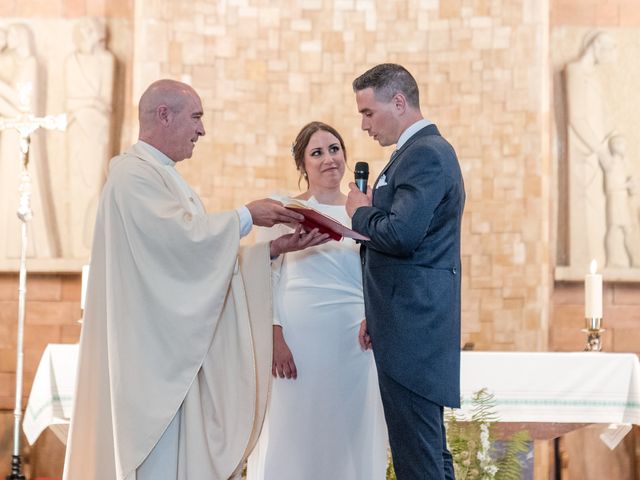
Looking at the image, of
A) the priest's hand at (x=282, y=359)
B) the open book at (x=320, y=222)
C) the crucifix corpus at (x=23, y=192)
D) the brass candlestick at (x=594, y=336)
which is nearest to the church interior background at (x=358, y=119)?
the crucifix corpus at (x=23, y=192)

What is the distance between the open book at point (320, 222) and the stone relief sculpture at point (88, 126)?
3008 mm

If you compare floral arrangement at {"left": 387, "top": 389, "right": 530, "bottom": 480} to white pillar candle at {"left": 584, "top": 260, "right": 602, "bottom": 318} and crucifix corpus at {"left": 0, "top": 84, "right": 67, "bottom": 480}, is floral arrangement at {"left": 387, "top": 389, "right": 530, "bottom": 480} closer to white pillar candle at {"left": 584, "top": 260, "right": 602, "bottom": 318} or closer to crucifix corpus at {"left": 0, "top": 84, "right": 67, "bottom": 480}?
white pillar candle at {"left": 584, "top": 260, "right": 602, "bottom": 318}

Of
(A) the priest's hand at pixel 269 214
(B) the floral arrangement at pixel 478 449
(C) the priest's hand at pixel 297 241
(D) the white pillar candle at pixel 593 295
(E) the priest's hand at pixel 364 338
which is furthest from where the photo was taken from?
(D) the white pillar candle at pixel 593 295

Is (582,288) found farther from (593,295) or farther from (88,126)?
(88,126)

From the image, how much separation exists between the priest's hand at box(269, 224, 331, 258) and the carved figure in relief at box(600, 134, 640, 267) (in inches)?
118

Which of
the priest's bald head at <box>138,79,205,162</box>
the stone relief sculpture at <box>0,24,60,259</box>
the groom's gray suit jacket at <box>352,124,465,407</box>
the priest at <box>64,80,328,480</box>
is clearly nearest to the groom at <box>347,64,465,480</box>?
the groom's gray suit jacket at <box>352,124,465,407</box>

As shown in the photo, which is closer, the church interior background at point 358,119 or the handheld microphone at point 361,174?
the handheld microphone at point 361,174

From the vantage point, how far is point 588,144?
21.0 feet

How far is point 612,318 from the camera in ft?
20.9

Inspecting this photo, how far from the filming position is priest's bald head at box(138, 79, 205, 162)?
3.72m

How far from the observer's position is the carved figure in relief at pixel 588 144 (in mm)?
6359

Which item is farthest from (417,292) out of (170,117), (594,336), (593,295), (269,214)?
(594,336)

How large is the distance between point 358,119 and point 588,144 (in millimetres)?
1445

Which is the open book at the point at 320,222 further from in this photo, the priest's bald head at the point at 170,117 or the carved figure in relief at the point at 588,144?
the carved figure in relief at the point at 588,144
